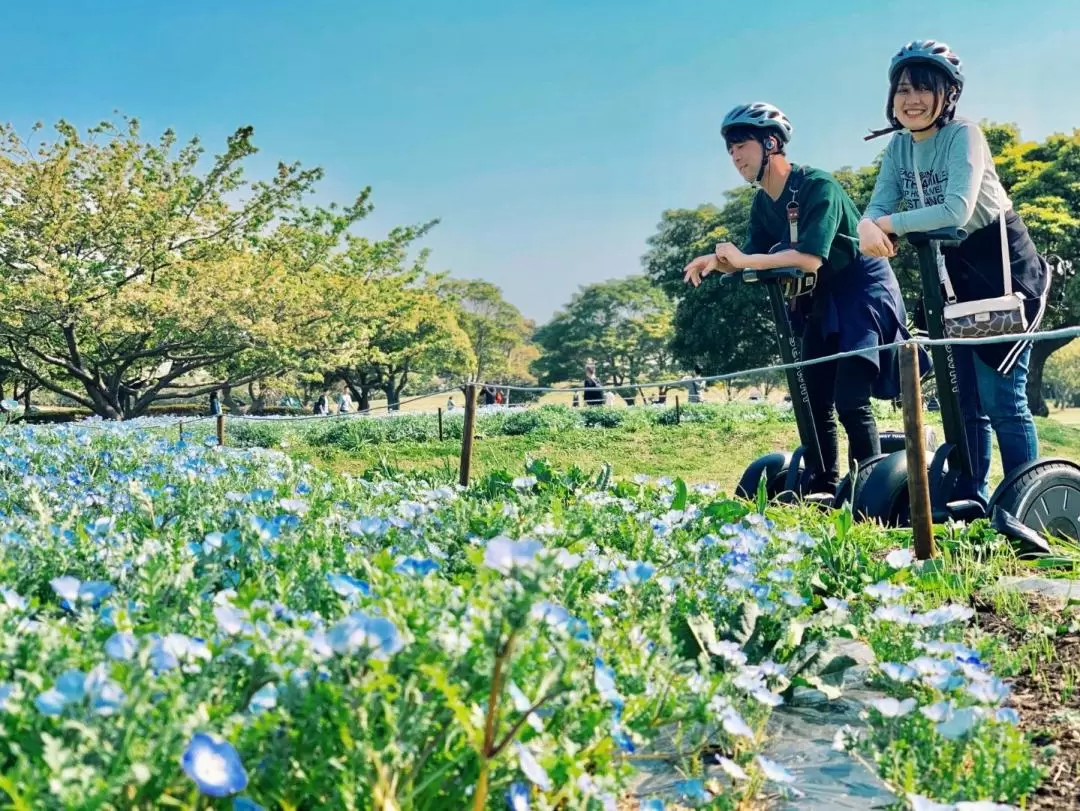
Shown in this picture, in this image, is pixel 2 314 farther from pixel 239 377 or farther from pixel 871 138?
pixel 871 138

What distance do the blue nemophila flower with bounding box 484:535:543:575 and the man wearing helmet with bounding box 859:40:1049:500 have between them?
302 centimetres

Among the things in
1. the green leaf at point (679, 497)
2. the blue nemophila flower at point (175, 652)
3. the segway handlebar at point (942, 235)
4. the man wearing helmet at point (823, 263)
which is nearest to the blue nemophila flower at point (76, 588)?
the blue nemophila flower at point (175, 652)

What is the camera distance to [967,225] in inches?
147

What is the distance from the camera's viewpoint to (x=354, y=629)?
3.96 feet

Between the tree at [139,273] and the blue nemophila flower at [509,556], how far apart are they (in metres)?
19.1

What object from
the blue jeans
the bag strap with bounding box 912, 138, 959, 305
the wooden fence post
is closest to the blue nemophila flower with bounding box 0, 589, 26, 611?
the wooden fence post

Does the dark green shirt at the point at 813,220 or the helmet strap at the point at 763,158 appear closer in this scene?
the dark green shirt at the point at 813,220

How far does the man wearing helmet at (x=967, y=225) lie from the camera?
362cm

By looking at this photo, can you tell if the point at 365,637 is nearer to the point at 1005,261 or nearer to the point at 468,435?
the point at 1005,261

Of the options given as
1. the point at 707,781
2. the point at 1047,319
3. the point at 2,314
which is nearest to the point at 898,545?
the point at 707,781

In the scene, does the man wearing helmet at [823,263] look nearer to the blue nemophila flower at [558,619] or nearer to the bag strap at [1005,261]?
the bag strap at [1005,261]

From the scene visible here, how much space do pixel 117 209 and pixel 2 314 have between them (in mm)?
3319

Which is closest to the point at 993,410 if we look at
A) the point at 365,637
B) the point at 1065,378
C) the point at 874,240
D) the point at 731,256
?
the point at 874,240

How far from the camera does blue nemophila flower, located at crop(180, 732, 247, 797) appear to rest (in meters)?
1.02
